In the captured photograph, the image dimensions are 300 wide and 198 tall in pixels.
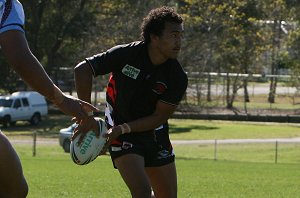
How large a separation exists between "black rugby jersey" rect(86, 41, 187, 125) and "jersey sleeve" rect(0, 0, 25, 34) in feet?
7.56

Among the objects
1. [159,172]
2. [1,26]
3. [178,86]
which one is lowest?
[159,172]

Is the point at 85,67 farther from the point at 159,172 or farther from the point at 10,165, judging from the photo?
the point at 10,165

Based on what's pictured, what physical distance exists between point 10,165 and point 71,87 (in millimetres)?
49502

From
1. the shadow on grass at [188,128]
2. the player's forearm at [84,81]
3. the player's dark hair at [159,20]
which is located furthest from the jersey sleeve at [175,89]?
the shadow on grass at [188,128]

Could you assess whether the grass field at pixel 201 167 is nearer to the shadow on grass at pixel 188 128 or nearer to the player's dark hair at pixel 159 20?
the shadow on grass at pixel 188 128

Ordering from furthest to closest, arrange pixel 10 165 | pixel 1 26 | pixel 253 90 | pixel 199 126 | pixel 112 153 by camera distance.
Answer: pixel 253 90
pixel 199 126
pixel 112 153
pixel 10 165
pixel 1 26

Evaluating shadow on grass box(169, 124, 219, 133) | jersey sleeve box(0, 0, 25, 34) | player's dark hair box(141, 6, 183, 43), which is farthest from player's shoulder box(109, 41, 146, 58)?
shadow on grass box(169, 124, 219, 133)

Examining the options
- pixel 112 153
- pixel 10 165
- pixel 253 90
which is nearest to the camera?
pixel 10 165

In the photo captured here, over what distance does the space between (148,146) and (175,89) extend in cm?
59

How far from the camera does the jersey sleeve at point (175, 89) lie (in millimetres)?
7254

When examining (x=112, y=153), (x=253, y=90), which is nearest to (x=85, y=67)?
(x=112, y=153)

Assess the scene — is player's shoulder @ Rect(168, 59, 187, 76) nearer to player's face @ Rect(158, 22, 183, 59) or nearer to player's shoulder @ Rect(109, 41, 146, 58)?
player's face @ Rect(158, 22, 183, 59)

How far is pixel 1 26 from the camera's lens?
16.1 feet

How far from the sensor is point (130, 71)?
23.8 ft
